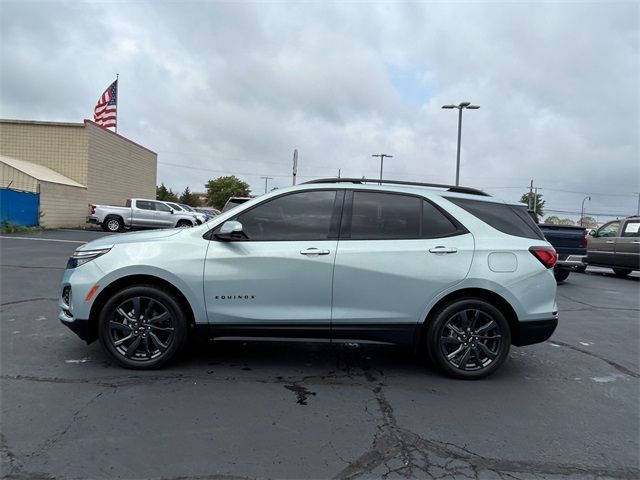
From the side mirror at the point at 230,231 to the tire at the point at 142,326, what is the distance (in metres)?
0.73

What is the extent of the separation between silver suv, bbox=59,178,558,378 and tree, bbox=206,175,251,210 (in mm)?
81643

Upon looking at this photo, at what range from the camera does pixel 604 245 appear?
14.9 metres

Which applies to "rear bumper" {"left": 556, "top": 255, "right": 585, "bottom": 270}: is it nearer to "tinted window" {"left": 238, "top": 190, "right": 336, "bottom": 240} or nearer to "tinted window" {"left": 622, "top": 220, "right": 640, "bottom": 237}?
"tinted window" {"left": 622, "top": 220, "right": 640, "bottom": 237}


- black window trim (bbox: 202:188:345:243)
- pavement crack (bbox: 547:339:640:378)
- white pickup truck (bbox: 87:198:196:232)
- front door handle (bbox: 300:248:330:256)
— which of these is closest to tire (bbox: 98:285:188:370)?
black window trim (bbox: 202:188:345:243)

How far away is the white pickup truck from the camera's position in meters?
23.3

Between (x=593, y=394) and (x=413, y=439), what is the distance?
6.80ft

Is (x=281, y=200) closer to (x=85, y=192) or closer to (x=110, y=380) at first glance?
(x=110, y=380)

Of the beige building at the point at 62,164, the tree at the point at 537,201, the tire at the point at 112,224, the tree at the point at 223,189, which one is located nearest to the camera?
the beige building at the point at 62,164

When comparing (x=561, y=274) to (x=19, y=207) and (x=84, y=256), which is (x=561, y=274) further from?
(x=19, y=207)

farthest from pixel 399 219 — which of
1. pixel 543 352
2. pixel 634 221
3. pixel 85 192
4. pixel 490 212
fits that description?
pixel 85 192

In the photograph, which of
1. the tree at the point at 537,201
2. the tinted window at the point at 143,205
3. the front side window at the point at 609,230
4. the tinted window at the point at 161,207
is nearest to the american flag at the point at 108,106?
the tinted window at the point at 143,205

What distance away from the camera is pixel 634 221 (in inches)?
559

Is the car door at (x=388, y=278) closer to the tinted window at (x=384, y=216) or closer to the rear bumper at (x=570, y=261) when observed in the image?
the tinted window at (x=384, y=216)

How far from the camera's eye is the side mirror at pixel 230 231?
406 centimetres
